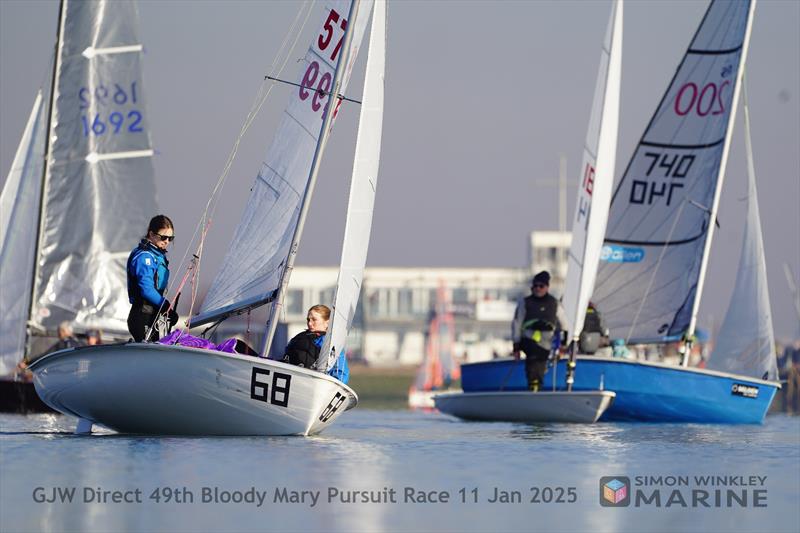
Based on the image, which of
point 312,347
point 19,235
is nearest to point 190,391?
point 312,347

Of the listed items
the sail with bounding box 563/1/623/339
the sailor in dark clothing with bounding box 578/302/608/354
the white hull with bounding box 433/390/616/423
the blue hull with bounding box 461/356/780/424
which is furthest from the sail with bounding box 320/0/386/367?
the sailor in dark clothing with bounding box 578/302/608/354

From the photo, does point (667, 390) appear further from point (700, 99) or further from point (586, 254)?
point (700, 99)

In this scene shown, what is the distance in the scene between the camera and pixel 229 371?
45.9 feet

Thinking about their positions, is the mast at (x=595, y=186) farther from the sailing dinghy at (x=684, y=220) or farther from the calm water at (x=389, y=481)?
the calm water at (x=389, y=481)

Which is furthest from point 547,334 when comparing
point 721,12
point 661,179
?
point 721,12

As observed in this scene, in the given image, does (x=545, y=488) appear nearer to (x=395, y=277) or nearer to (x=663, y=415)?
(x=663, y=415)

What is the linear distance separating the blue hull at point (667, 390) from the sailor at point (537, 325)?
2.14 ft

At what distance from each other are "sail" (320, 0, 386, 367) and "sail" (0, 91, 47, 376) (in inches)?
413

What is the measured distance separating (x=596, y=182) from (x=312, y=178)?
623cm

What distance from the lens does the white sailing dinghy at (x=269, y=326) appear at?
46.2ft

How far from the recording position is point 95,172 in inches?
1039

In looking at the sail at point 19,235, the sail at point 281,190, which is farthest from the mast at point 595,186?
the sail at point 19,235

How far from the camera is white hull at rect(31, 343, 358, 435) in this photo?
14.0 meters

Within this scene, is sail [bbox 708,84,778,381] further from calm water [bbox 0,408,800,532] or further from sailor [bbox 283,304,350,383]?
sailor [bbox 283,304,350,383]
